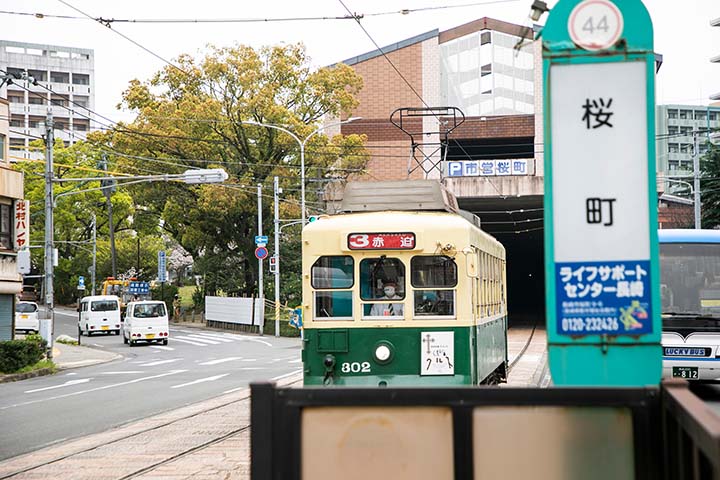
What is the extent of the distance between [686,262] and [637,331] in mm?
8759

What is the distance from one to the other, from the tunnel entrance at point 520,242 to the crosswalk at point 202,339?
Answer: 453 inches

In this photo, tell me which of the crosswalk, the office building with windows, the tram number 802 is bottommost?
the crosswalk

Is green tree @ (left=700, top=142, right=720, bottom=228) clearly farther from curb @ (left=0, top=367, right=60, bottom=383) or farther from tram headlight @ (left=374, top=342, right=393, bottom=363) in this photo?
tram headlight @ (left=374, top=342, right=393, bottom=363)

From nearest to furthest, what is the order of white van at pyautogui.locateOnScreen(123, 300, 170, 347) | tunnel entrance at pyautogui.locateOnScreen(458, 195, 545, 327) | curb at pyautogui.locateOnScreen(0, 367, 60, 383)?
curb at pyautogui.locateOnScreen(0, 367, 60, 383)
white van at pyautogui.locateOnScreen(123, 300, 170, 347)
tunnel entrance at pyautogui.locateOnScreen(458, 195, 545, 327)

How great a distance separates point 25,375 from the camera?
26.3 metres

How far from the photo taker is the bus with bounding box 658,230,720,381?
481 inches

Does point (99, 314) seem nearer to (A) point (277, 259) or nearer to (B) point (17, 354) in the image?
(A) point (277, 259)

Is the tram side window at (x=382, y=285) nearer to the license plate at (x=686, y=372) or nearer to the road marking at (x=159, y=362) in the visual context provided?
the license plate at (x=686, y=372)

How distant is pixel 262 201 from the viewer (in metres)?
48.4

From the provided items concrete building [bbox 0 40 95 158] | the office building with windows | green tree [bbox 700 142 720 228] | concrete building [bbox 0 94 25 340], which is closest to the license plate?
concrete building [bbox 0 94 25 340]

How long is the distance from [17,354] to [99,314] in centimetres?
2286

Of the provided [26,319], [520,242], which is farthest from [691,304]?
[520,242]

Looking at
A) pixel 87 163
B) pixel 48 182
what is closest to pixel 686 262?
pixel 48 182

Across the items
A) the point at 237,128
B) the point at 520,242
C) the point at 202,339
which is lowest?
the point at 202,339
